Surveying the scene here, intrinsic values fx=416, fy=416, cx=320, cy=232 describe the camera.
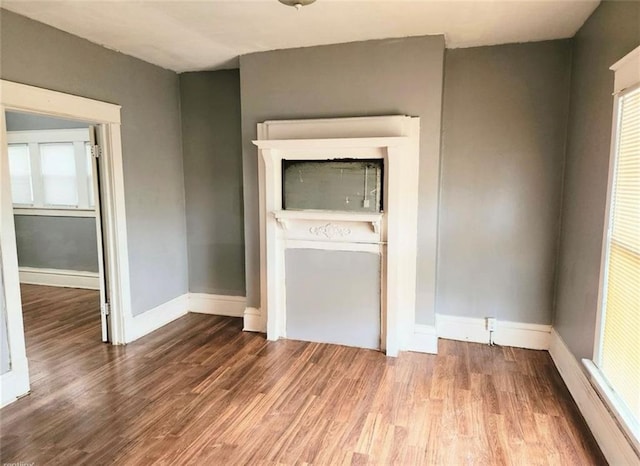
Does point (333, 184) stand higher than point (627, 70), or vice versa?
point (627, 70)

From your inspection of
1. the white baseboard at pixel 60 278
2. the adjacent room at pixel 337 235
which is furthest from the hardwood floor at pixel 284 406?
the white baseboard at pixel 60 278

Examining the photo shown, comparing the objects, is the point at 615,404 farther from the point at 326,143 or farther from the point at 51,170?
the point at 51,170

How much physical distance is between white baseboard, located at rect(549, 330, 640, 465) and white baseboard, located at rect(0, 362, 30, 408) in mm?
3484

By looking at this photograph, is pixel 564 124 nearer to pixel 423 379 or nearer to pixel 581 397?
pixel 581 397

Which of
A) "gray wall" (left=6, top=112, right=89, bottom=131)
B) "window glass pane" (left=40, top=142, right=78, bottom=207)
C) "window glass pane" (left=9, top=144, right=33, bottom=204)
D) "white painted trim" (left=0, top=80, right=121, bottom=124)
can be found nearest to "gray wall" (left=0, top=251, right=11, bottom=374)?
"white painted trim" (left=0, top=80, right=121, bottom=124)

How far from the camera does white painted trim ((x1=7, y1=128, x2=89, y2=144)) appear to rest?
5.21 metres

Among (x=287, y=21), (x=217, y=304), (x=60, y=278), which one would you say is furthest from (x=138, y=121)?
(x=60, y=278)

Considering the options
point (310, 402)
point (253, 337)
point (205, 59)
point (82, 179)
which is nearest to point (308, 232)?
point (253, 337)

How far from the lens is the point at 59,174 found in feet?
17.9

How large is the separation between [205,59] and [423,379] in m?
3.27

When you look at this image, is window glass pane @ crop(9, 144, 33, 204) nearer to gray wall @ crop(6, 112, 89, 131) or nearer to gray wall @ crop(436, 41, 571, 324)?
gray wall @ crop(6, 112, 89, 131)

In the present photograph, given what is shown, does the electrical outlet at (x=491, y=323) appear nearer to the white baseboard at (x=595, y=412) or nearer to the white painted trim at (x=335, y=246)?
the white baseboard at (x=595, y=412)

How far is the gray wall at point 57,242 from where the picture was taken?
5375 millimetres

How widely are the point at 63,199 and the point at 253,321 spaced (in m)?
3.36
